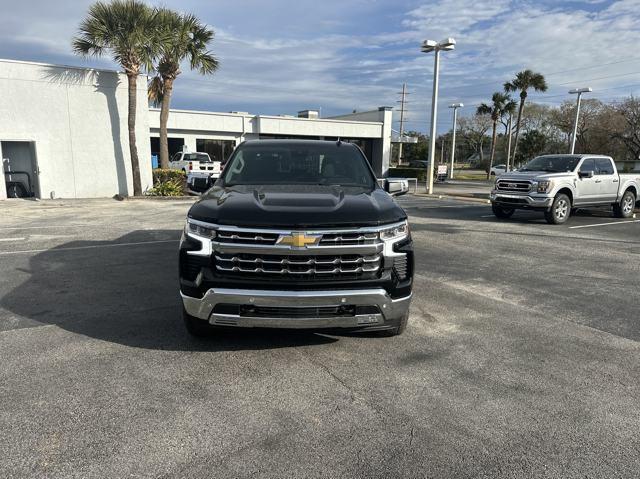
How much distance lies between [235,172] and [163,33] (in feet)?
53.0

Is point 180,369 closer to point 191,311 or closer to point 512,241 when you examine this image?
point 191,311

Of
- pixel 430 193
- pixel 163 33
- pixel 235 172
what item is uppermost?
pixel 163 33

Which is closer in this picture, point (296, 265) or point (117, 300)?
point (296, 265)

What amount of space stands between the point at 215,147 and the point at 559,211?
25.0 m

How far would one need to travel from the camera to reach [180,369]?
377cm

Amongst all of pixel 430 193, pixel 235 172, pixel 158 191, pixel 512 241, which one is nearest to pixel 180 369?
pixel 235 172

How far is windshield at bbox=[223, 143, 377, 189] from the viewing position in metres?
4.98

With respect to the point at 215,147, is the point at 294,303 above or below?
below

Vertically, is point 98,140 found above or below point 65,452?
above

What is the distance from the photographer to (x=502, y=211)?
14.1m

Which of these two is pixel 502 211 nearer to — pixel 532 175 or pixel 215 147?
pixel 532 175

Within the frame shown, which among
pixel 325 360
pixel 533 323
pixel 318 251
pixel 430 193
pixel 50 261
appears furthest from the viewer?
pixel 430 193

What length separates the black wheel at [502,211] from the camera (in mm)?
13863

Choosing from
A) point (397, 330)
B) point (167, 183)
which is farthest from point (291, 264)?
point (167, 183)
